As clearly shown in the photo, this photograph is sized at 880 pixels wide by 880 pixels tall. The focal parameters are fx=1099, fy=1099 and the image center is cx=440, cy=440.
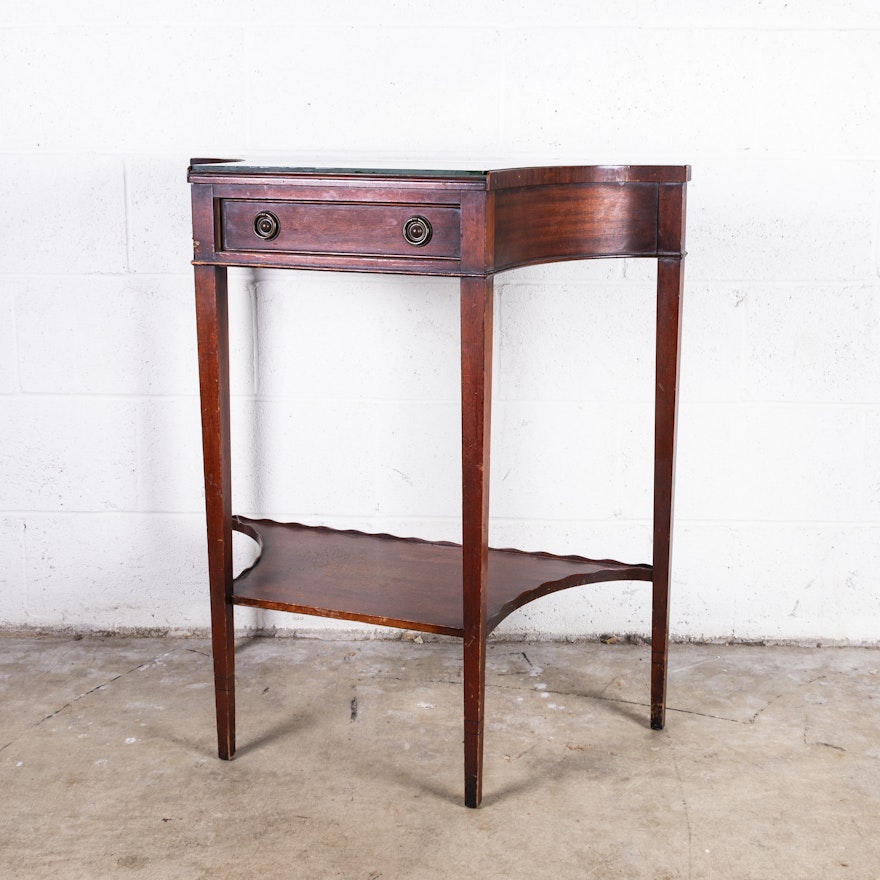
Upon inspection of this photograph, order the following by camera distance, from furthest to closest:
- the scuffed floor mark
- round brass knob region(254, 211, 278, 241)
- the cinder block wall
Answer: the cinder block wall → the scuffed floor mark → round brass knob region(254, 211, 278, 241)

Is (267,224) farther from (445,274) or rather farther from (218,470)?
(218,470)

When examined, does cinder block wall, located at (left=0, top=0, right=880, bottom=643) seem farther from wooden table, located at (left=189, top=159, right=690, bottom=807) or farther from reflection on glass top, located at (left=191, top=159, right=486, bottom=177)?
reflection on glass top, located at (left=191, top=159, right=486, bottom=177)

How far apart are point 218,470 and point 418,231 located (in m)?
0.59

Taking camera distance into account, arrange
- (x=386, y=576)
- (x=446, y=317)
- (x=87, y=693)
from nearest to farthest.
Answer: (x=386, y=576), (x=87, y=693), (x=446, y=317)

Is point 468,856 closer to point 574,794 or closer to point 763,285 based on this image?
point 574,794

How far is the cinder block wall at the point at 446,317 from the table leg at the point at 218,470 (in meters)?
0.63

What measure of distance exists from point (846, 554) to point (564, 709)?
831 mm

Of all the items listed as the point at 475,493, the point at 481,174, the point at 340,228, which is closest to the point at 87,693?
the point at 475,493

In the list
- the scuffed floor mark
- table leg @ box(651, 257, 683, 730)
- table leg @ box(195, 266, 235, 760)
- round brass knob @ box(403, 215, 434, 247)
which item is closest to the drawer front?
round brass knob @ box(403, 215, 434, 247)

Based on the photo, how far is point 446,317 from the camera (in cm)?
255

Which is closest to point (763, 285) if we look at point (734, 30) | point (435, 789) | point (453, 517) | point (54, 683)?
point (734, 30)

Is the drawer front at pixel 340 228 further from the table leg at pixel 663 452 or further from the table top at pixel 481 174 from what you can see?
the table leg at pixel 663 452

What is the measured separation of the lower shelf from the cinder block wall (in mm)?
348

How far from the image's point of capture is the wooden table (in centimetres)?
175
